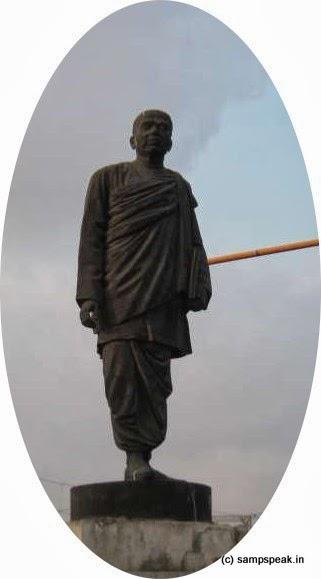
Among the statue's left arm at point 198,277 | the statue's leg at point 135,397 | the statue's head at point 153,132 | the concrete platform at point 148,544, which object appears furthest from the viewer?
the statue's head at point 153,132

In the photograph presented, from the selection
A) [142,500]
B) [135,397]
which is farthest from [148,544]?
[135,397]

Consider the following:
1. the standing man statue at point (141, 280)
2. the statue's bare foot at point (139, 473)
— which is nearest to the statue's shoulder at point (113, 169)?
the standing man statue at point (141, 280)

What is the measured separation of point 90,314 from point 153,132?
135 cm

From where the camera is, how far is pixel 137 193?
26.9 feet

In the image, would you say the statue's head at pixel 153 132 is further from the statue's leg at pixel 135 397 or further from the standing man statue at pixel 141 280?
the statue's leg at pixel 135 397

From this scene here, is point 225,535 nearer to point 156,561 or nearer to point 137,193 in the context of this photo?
point 156,561

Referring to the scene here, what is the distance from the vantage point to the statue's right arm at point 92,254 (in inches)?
316

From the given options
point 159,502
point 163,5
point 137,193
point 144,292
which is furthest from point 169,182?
point 159,502

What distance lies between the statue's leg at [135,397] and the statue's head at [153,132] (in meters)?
1.38

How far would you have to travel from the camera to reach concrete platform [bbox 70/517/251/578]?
304 inches

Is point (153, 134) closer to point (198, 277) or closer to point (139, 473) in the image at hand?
point (198, 277)

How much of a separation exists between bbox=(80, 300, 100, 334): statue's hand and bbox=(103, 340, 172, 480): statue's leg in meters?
0.19

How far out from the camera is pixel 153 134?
8.30 meters

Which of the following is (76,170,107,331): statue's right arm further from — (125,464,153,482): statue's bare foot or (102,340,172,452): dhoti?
(125,464,153,482): statue's bare foot
